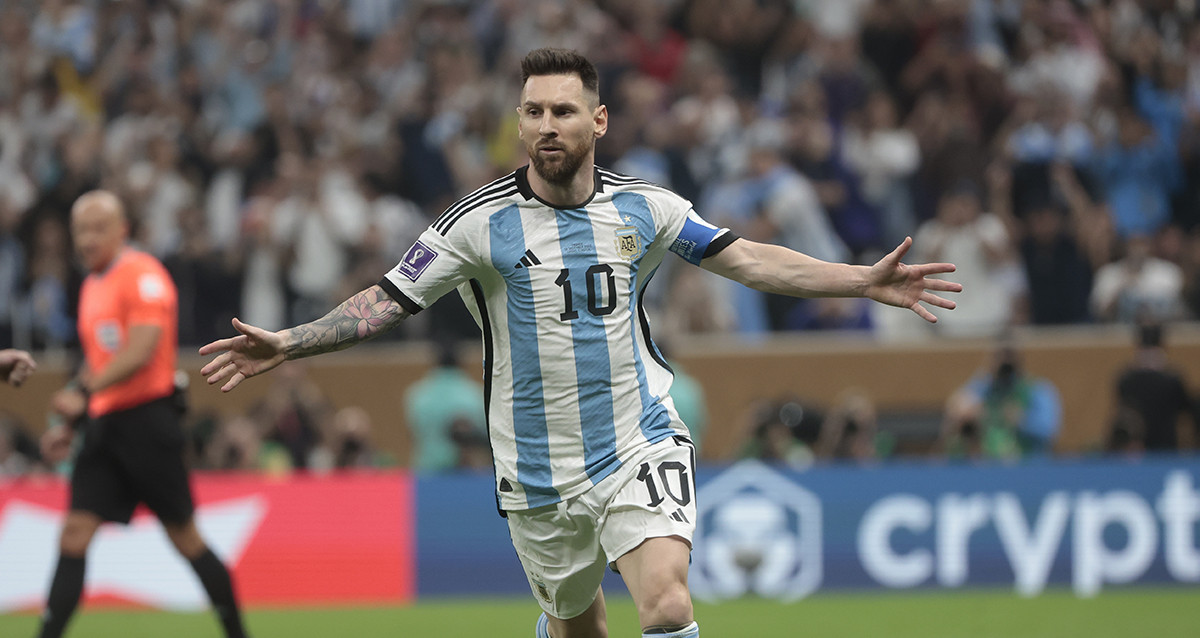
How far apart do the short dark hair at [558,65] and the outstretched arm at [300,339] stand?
100cm

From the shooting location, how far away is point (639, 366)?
5840mm

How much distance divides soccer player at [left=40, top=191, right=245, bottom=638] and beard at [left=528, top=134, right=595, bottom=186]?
322 centimetres

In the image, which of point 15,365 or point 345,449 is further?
point 345,449

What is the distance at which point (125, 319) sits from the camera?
808cm

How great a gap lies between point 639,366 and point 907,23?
10.6 metres

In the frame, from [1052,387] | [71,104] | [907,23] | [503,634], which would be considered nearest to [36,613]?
[503,634]

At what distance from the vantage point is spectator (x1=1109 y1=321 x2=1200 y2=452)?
12.2 m

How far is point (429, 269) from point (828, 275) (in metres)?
1.49

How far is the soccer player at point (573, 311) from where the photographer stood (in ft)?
18.4

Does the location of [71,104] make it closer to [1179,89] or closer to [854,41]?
[854,41]

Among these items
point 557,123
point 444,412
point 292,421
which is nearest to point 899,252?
point 557,123

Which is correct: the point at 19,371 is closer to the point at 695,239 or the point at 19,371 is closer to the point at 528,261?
the point at 528,261

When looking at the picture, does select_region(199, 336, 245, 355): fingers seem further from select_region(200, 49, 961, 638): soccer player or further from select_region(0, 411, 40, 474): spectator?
select_region(0, 411, 40, 474): spectator

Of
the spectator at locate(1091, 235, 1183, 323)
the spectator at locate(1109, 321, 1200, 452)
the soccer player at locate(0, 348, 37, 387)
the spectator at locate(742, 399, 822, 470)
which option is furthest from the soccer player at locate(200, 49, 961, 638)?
the spectator at locate(1091, 235, 1183, 323)
